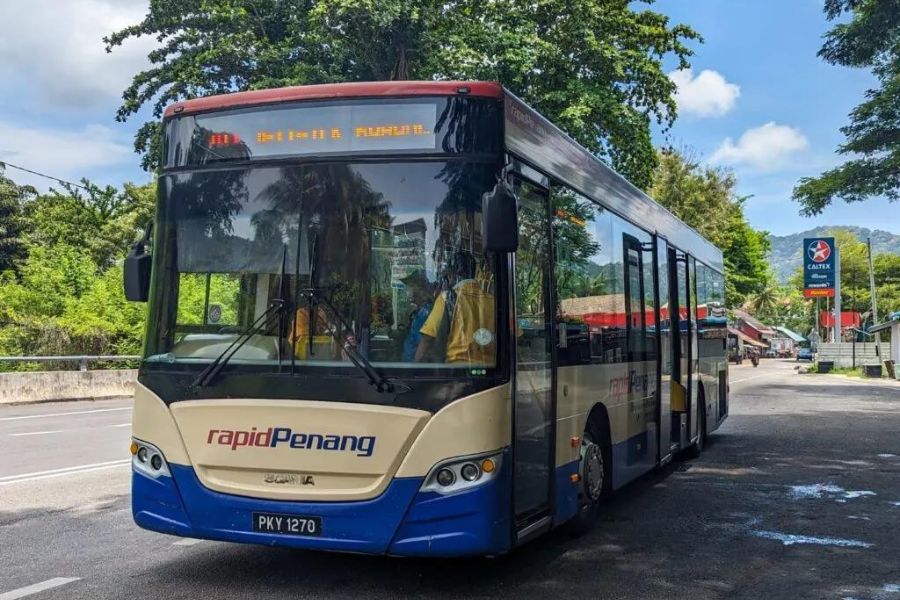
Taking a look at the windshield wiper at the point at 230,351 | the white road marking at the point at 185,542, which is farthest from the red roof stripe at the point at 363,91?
the white road marking at the point at 185,542

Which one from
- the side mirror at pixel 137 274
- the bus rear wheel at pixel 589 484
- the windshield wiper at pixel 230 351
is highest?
the side mirror at pixel 137 274

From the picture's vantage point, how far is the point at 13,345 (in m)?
24.6

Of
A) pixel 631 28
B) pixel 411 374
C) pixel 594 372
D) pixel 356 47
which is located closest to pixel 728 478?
pixel 594 372

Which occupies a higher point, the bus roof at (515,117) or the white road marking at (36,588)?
the bus roof at (515,117)

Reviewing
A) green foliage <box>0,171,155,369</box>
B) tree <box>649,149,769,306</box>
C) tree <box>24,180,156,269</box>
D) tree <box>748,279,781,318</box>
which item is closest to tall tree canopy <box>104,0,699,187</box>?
green foliage <box>0,171,155,369</box>

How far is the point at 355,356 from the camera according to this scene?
17.2 ft

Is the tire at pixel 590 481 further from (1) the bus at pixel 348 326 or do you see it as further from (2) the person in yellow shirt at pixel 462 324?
(2) the person in yellow shirt at pixel 462 324

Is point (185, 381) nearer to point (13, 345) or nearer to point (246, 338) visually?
point (246, 338)

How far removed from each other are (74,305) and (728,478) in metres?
21.4

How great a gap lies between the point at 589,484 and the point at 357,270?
2966 millimetres

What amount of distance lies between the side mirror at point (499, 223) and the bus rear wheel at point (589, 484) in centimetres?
249

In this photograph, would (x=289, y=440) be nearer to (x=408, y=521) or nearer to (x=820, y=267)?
(x=408, y=521)

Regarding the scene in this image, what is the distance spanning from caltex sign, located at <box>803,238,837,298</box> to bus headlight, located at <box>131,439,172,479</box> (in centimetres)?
5129

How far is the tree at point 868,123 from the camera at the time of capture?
22172 mm
